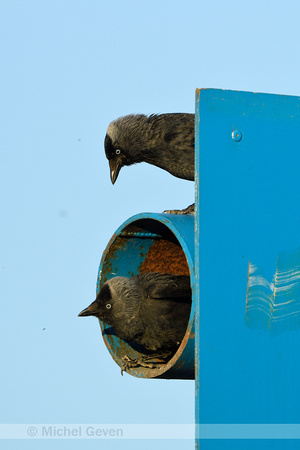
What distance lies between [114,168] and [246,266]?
8.88ft

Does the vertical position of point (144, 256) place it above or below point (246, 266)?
above

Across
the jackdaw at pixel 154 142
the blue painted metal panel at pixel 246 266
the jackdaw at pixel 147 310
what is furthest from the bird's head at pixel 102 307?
the blue painted metal panel at pixel 246 266

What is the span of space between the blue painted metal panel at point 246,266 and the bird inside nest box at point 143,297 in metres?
1.35

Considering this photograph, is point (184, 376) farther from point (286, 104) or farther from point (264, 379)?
point (286, 104)

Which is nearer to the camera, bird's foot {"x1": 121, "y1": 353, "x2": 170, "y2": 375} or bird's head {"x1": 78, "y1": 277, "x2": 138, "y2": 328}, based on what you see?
Answer: bird's foot {"x1": 121, "y1": 353, "x2": 170, "y2": 375}

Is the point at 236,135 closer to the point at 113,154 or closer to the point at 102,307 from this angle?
the point at 102,307

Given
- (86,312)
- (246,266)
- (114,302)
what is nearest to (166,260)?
(114,302)

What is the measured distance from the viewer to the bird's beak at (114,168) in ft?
24.8

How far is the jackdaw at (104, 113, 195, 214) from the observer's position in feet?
24.5

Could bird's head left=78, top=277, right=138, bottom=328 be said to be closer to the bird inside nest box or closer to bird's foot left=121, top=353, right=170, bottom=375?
the bird inside nest box

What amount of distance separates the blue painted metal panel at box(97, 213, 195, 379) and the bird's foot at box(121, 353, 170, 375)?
0.16ft

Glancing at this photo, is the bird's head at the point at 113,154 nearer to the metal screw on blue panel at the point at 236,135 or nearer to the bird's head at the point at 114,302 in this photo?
the bird's head at the point at 114,302

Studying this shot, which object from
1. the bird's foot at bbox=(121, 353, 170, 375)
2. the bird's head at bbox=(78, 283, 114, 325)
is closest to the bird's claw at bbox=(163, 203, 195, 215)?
A: the bird's head at bbox=(78, 283, 114, 325)

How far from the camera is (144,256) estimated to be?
6891 millimetres
